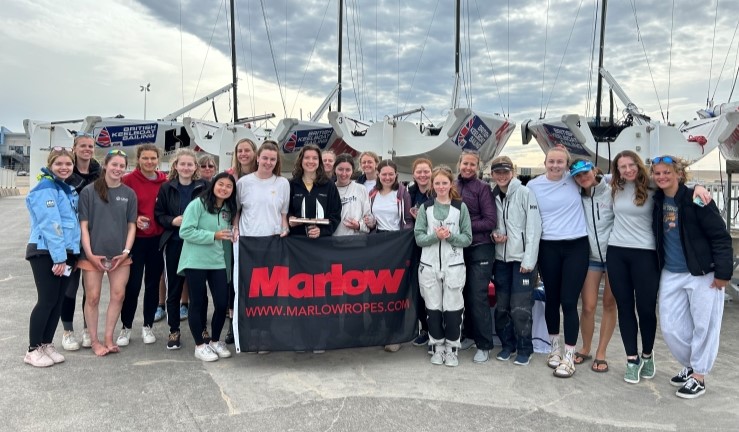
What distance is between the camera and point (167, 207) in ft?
14.7

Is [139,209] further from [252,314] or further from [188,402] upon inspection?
[188,402]

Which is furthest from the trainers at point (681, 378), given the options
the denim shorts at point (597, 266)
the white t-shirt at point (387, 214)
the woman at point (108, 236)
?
the woman at point (108, 236)

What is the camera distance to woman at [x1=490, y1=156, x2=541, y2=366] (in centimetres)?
399

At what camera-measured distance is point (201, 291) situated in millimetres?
4066

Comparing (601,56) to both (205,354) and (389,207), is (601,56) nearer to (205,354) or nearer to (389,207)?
(389,207)

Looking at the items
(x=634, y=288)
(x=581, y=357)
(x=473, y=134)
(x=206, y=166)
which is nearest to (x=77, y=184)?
(x=206, y=166)

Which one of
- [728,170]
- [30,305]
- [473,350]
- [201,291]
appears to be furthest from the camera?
[728,170]

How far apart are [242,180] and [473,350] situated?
2644 mm

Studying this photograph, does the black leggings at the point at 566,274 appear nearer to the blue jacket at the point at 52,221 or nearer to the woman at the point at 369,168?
the woman at the point at 369,168

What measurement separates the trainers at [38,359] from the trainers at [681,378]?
4.97 meters

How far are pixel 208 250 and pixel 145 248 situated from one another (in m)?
0.88

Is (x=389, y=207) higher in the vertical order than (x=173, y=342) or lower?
higher

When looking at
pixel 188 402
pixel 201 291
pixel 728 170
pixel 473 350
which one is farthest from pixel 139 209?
pixel 728 170

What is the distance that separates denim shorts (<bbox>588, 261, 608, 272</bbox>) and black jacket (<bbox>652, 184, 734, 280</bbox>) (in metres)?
0.62
